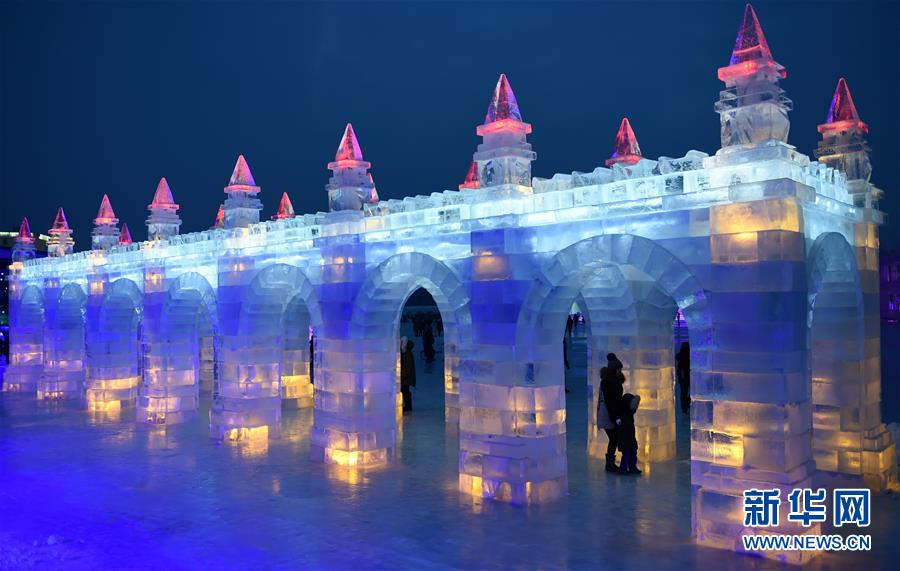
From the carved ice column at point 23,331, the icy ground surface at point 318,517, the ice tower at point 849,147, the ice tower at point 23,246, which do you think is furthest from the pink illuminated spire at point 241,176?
the ice tower at point 23,246

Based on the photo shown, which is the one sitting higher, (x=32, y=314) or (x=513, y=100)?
(x=513, y=100)

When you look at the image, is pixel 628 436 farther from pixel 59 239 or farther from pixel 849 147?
pixel 59 239

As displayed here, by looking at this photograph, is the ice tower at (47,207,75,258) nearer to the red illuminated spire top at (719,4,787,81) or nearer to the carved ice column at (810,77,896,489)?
the red illuminated spire top at (719,4,787,81)

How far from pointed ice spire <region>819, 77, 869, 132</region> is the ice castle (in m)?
0.03

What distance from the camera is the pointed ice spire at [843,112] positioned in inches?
363

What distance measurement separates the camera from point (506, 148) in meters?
9.52

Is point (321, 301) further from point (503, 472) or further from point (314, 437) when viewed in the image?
point (503, 472)

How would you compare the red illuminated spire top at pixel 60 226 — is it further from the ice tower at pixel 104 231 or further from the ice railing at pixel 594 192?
the ice railing at pixel 594 192

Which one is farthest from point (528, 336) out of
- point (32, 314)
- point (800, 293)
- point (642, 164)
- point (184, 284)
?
point (32, 314)

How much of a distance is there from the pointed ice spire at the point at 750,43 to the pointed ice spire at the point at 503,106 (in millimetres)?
2939

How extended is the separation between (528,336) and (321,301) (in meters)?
4.29

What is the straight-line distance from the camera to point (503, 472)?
9305 mm

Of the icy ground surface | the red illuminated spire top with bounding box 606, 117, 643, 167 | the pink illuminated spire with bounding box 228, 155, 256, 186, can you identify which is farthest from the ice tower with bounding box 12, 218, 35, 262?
the red illuminated spire top with bounding box 606, 117, 643, 167

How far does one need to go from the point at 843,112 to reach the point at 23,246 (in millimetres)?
23003
